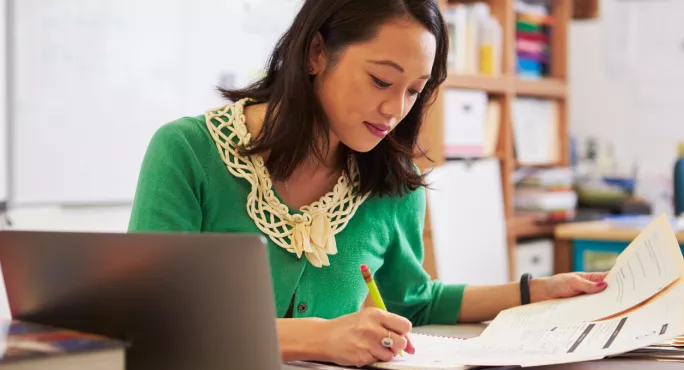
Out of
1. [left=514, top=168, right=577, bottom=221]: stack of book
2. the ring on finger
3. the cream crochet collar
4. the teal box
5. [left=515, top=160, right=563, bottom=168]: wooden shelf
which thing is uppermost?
the cream crochet collar

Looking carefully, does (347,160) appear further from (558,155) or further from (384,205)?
(558,155)

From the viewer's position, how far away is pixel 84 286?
777 millimetres

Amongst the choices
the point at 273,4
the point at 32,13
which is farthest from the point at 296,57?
the point at 273,4

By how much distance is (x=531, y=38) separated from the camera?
388 cm

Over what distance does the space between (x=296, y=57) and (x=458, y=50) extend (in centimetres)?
217

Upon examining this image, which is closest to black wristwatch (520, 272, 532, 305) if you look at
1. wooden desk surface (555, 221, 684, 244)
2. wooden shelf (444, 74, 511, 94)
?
wooden desk surface (555, 221, 684, 244)

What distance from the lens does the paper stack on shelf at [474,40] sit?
130 inches

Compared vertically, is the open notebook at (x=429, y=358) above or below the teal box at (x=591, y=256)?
above

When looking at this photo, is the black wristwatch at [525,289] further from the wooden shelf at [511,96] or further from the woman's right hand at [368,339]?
the wooden shelf at [511,96]

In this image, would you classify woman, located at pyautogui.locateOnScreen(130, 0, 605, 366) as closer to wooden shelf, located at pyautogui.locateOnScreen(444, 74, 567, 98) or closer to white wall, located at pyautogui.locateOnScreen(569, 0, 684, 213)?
wooden shelf, located at pyautogui.locateOnScreen(444, 74, 567, 98)

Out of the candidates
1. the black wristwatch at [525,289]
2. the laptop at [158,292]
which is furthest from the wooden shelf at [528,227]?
the laptop at [158,292]

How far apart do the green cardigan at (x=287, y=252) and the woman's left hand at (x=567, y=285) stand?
5.0 inches

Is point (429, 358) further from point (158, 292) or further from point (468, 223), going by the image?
point (468, 223)

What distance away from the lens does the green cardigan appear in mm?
1152
